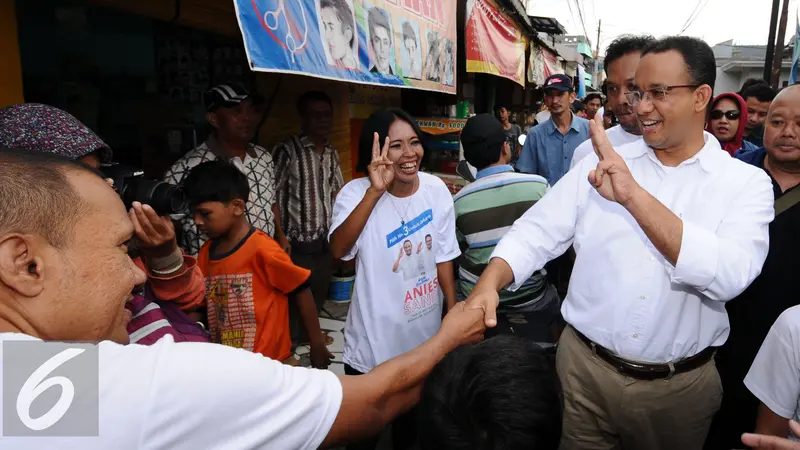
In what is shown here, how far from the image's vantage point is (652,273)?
1.64 m

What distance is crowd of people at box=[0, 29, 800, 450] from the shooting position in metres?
0.82

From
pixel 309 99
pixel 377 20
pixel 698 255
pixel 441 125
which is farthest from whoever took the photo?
pixel 441 125

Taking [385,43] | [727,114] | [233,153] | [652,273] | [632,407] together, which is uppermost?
[385,43]

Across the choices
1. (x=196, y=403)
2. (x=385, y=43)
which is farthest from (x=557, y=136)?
(x=196, y=403)

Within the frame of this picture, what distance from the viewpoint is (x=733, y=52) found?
3562 cm

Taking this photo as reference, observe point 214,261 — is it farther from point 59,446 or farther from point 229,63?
point 229,63

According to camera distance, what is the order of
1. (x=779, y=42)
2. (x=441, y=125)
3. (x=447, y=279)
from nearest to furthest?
(x=447, y=279)
(x=441, y=125)
(x=779, y=42)

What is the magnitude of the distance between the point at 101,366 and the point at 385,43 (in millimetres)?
3232

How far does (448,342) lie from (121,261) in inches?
33.5

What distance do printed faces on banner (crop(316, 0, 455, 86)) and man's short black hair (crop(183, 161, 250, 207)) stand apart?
86 centimetres

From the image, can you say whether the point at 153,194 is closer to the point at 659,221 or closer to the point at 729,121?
the point at 659,221

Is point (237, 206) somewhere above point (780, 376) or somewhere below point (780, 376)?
above

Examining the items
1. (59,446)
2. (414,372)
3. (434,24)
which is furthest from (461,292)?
(434,24)

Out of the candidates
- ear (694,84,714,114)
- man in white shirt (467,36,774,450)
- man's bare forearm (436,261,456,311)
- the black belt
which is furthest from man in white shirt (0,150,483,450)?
ear (694,84,714,114)
